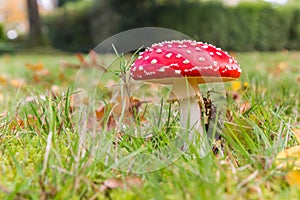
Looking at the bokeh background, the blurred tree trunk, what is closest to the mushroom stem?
the bokeh background

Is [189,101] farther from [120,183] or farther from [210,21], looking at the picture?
[210,21]

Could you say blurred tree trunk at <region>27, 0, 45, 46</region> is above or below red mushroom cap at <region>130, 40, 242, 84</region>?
above

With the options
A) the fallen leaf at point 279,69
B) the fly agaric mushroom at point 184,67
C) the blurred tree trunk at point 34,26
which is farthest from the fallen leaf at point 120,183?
the blurred tree trunk at point 34,26

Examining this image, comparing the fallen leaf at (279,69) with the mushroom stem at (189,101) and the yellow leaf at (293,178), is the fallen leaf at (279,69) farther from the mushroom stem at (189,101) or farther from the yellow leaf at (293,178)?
the yellow leaf at (293,178)

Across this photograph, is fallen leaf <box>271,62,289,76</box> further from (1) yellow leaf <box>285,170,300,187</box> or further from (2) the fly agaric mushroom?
(1) yellow leaf <box>285,170,300,187</box>

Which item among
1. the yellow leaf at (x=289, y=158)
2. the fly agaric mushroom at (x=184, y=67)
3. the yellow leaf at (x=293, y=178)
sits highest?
the fly agaric mushroom at (x=184, y=67)

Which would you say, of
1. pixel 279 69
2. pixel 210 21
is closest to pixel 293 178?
pixel 279 69

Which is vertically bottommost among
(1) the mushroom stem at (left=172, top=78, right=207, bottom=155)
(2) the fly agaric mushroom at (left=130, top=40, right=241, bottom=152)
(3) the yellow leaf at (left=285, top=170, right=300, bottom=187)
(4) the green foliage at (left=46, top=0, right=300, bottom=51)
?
(3) the yellow leaf at (left=285, top=170, right=300, bottom=187)
